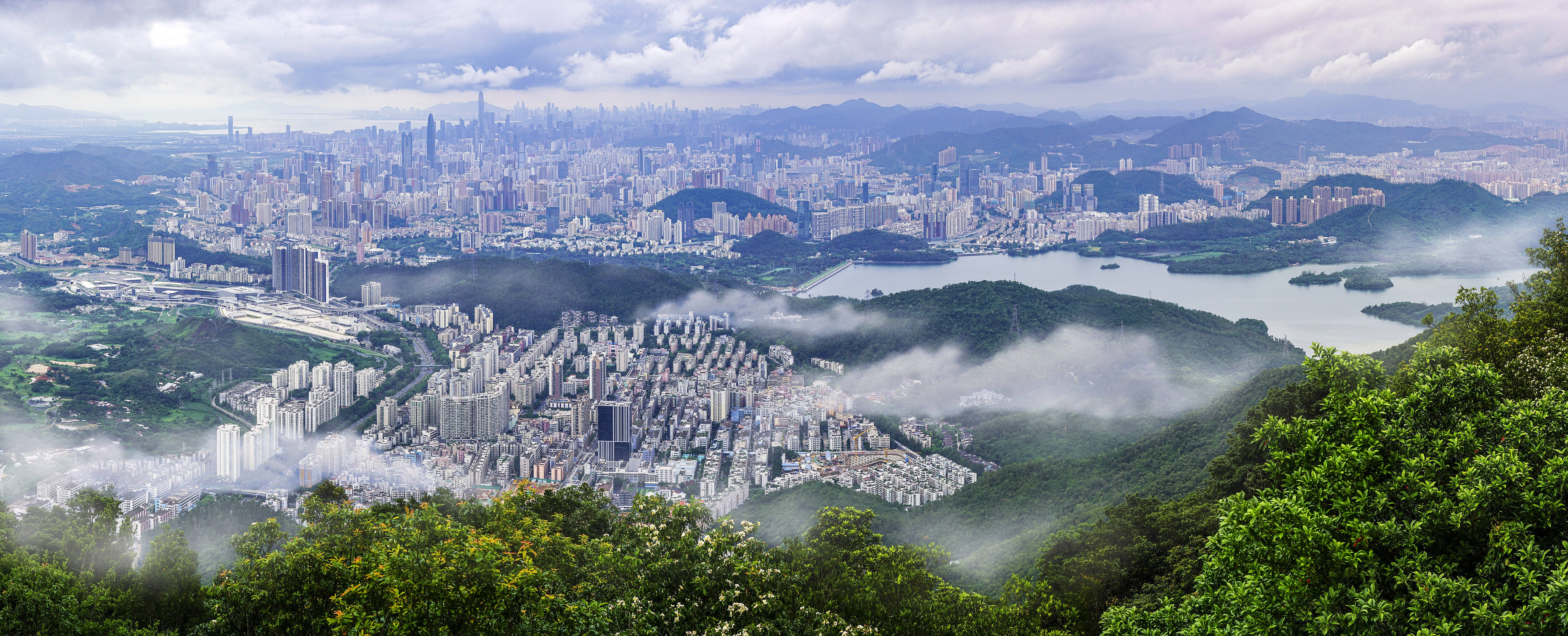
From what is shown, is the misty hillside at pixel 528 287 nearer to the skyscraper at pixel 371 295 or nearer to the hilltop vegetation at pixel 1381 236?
the skyscraper at pixel 371 295

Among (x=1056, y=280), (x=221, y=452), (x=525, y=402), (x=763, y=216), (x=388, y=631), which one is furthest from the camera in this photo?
(x=763, y=216)

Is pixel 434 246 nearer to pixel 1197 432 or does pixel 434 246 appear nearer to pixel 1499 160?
pixel 1197 432

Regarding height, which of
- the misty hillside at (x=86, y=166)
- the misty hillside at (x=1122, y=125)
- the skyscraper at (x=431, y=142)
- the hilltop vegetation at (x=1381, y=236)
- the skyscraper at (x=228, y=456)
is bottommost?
the skyscraper at (x=228, y=456)

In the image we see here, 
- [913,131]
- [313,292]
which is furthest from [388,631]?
[913,131]

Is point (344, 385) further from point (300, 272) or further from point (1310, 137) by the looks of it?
point (1310, 137)

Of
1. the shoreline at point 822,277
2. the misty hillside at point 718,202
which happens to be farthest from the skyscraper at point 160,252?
the shoreline at point 822,277

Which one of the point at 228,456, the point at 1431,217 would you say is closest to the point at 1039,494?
the point at 228,456

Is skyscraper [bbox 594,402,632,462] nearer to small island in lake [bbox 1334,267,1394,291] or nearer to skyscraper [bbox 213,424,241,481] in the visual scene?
skyscraper [bbox 213,424,241,481]
